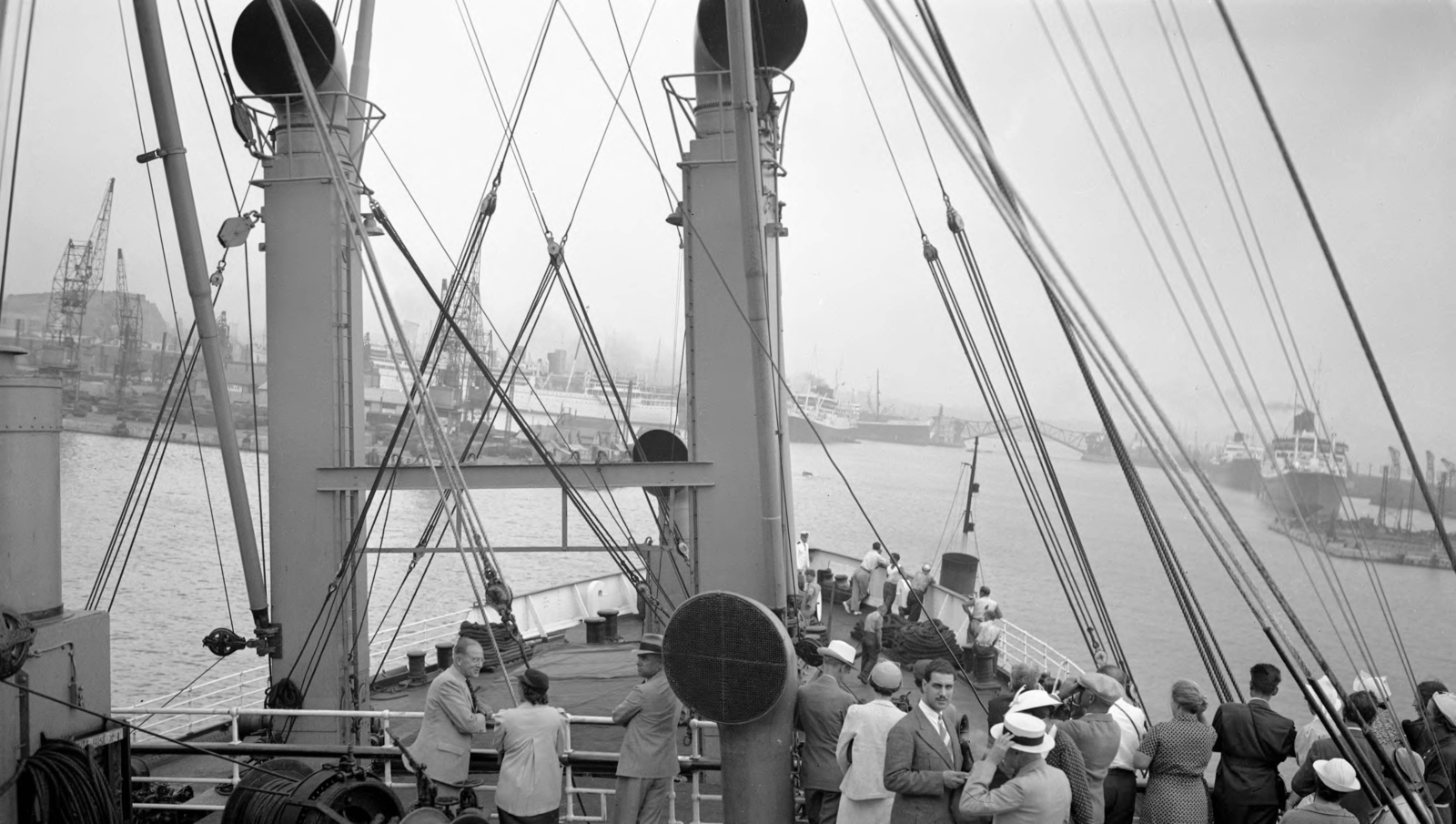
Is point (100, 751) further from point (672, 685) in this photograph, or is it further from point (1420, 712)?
point (1420, 712)

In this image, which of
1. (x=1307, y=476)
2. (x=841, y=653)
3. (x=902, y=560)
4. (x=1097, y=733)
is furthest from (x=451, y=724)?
(x=902, y=560)

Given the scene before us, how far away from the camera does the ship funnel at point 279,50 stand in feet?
35.8

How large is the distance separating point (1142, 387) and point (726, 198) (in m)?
6.71

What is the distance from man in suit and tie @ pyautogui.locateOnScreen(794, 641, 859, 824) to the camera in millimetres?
5918

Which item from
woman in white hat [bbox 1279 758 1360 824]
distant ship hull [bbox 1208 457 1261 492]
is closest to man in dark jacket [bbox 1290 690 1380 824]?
woman in white hat [bbox 1279 758 1360 824]

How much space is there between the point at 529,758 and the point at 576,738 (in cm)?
448

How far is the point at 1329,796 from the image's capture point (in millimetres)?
4840

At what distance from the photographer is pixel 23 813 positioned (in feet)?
18.8

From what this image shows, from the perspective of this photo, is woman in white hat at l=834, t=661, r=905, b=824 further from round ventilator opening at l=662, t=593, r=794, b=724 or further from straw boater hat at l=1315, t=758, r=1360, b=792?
straw boater hat at l=1315, t=758, r=1360, b=792

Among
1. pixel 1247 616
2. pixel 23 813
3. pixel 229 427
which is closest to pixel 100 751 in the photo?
pixel 23 813

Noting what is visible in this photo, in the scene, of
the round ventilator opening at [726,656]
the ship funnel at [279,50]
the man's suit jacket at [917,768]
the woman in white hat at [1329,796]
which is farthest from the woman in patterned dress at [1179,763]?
the ship funnel at [279,50]

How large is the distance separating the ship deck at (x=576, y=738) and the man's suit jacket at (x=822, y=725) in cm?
63

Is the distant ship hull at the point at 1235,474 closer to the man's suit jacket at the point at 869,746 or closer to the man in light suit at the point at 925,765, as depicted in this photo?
the man's suit jacket at the point at 869,746

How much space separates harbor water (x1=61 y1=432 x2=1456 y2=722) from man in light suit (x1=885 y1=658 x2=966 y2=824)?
43.6 feet
